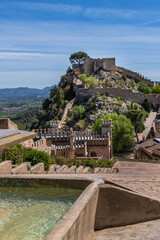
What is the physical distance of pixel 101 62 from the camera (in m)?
75.4

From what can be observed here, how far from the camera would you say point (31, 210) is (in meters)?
6.33

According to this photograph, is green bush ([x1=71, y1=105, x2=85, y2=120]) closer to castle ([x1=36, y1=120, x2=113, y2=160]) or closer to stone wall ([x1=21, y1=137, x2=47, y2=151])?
castle ([x1=36, y1=120, x2=113, y2=160])

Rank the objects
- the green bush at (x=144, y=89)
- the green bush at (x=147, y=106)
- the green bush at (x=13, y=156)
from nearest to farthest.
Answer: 1. the green bush at (x=13, y=156)
2. the green bush at (x=147, y=106)
3. the green bush at (x=144, y=89)

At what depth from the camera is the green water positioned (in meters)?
5.36

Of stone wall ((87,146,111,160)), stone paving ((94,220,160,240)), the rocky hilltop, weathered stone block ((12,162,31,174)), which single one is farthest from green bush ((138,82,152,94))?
stone paving ((94,220,160,240))

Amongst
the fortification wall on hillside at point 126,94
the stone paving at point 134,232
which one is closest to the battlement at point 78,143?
the stone paving at point 134,232

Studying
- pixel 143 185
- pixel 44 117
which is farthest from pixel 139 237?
pixel 44 117

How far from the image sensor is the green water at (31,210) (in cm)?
536

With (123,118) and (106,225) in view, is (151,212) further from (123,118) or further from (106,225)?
(123,118)

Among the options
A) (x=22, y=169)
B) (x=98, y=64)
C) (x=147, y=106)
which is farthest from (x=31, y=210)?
(x=98, y=64)

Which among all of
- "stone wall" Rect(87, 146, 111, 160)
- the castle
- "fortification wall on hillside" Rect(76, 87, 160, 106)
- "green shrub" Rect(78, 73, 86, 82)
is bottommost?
"stone wall" Rect(87, 146, 111, 160)

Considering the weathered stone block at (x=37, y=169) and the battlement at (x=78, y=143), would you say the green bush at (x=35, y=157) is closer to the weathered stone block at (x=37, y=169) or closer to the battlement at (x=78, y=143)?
the weathered stone block at (x=37, y=169)

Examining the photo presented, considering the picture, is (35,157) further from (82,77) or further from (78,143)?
(82,77)

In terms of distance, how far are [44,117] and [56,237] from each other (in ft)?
214
